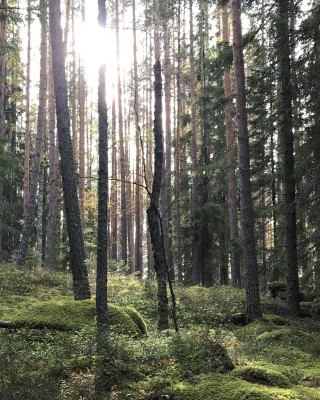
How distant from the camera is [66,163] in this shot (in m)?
10.3

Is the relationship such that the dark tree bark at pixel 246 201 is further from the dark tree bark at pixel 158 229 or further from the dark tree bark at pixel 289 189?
the dark tree bark at pixel 158 229

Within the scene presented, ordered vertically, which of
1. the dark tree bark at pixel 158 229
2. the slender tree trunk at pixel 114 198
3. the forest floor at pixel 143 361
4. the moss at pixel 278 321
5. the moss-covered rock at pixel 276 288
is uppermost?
the slender tree trunk at pixel 114 198

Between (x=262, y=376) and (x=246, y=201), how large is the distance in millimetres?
6822

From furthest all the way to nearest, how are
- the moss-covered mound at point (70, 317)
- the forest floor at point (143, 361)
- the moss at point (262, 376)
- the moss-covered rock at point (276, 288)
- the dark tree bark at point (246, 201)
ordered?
the moss-covered rock at point (276, 288) < the dark tree bark at point (246, 201) < the moss-covered mound at point (70, 317) < the moss at point (262, 376) < the forest floor at point (143, 361)

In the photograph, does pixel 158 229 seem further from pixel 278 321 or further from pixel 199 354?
pixel 278 321

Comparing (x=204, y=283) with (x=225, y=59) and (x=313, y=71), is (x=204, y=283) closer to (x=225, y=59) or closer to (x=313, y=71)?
(x=225, y=59)

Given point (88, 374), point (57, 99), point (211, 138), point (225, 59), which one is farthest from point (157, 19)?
point (211, 138)

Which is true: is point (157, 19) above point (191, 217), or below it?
above

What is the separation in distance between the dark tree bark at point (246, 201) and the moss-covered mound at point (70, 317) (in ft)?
12.5

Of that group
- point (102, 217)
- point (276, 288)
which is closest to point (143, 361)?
point (102, 217)

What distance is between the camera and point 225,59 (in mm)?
13234

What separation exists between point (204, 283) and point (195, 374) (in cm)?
1731

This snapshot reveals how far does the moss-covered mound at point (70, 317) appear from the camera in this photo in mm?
7426

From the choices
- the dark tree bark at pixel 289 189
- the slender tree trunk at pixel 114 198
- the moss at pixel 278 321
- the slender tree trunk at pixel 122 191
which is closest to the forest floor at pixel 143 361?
the moss at pixel 278 321
